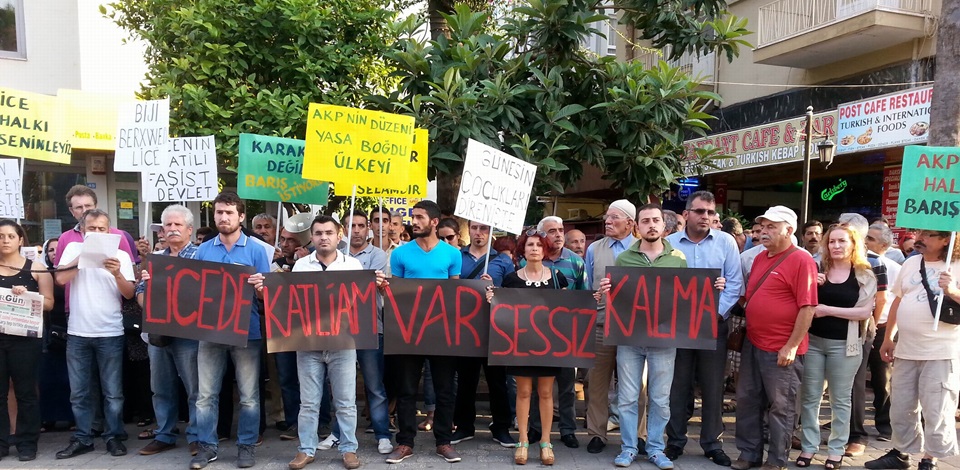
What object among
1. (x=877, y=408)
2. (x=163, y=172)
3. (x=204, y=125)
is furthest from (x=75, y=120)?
(x=877, y=408)

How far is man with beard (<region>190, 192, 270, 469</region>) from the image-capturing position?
5.25m

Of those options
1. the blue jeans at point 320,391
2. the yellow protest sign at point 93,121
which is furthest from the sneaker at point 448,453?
the yellow protest sign at point 93,121

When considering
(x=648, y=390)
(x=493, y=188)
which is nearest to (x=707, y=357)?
(x=648, y=390)

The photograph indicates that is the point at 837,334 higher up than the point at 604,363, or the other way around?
the point at 837,334

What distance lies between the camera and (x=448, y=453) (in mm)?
5395

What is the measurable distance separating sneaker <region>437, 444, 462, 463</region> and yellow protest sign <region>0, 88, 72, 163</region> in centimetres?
448

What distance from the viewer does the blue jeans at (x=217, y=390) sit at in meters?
5.26

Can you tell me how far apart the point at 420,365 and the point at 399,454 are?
73cm

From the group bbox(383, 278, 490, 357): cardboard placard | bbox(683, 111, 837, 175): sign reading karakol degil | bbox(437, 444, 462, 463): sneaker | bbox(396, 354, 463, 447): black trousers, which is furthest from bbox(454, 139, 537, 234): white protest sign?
bbox(683, 111, 837, 175): sign reading karakol degil

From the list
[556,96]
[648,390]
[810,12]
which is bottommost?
[648,390]

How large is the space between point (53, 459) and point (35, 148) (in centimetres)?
289

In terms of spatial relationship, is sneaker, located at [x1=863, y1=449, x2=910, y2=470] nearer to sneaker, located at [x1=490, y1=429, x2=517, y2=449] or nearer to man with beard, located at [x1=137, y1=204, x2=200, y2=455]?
sneaker, located at [x1=490, y1=429, x2=517, y2=449]

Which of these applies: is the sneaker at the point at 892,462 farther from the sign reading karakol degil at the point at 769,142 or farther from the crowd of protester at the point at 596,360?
the sign reading karakol degil at the point at 769,142

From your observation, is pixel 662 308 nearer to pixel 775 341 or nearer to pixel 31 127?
pixel 775 341
